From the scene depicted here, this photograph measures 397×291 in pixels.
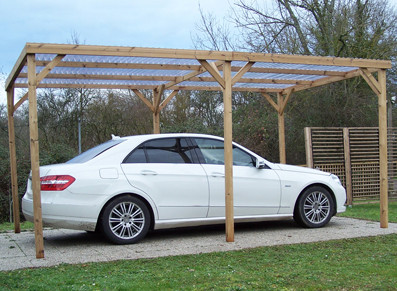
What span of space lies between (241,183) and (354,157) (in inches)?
248

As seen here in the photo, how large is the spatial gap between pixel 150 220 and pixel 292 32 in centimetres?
1270

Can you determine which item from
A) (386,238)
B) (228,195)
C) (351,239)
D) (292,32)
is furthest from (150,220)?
(292,32)

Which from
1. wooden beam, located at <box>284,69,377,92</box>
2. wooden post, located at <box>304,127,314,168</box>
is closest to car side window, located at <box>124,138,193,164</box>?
wooden beam, located at <box>284,69,377,92</box>

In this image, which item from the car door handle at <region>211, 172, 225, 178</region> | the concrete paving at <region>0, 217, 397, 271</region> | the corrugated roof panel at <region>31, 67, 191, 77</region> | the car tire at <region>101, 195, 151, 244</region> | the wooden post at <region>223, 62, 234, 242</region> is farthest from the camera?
the corrugated roof panel at <region>31, 67, 191, 77</region>

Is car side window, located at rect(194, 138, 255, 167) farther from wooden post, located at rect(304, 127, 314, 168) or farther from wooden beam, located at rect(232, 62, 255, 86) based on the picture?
wooden post, located at rect(304, 127, 314, 168)

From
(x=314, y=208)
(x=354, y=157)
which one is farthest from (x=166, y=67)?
(x=354, y=157)

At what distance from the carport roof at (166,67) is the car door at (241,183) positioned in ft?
4.21

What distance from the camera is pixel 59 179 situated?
6.65m

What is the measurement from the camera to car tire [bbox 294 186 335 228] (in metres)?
8.25

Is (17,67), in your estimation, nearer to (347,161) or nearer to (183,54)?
(183,54)

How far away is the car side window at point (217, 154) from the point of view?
786cm

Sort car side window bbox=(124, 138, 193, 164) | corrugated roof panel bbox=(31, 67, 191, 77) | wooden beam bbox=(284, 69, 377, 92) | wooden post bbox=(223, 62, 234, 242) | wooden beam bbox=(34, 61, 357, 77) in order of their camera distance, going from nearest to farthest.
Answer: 1. wooden post bbox=(223, 62, 234, 242)
2. car side window bbox=(124, 138, 193, 164)
3. wooden beam bbox=(34, 61, 357, 77)
4. corrugated roof panel bbox=(31, 67, 191, 77)
5. wooden beam bbox=(284, 69, 377, 92)

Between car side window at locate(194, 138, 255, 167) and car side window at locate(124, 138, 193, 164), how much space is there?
0.25 m

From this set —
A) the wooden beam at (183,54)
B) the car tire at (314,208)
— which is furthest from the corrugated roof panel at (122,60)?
the car tire at (314,208)
